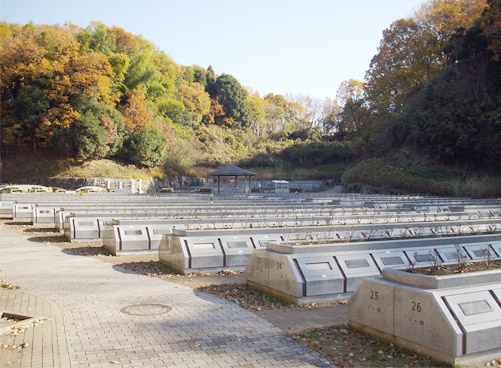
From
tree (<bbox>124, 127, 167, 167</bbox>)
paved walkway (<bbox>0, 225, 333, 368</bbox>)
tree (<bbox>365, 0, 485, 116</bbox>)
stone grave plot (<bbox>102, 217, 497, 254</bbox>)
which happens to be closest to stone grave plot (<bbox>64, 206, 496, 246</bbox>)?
stone grave plot (<bbox>102, 217, 497, 254</bbox>)

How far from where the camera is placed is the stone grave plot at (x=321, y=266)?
7422mm

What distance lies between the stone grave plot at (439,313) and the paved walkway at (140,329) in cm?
101

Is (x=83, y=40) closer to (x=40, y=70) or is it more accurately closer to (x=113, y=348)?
(x=40, y=70)

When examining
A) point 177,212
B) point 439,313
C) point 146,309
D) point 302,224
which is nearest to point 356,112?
point 177,212


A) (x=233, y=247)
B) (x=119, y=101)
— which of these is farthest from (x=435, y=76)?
(x=233, y=247)

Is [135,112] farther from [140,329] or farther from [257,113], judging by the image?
[140,329]

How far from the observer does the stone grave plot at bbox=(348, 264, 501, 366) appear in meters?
4.73

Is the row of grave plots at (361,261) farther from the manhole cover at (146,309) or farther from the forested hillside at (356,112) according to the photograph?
the forested hillside at (356,112)

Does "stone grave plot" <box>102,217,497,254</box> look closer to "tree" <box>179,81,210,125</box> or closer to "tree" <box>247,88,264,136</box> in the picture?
"tree" <box>179,81,210,125</box>

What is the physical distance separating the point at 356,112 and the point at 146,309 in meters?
59.6

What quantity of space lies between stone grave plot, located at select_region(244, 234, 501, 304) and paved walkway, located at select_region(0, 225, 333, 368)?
3.08 ft

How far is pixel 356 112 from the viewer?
63125 mm

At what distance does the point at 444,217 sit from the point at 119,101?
39146mm

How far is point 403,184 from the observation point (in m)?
39.6
